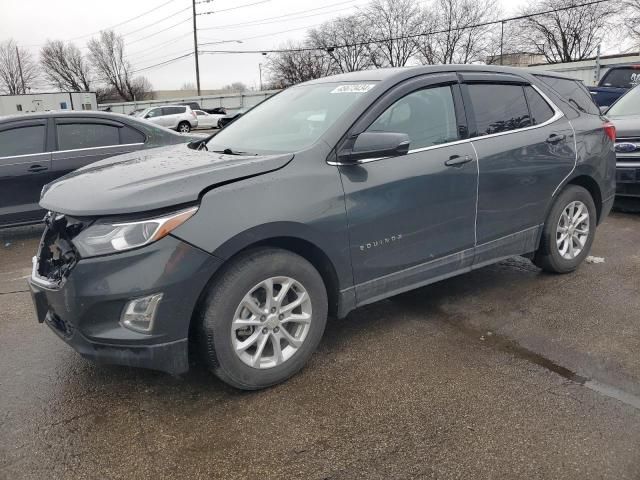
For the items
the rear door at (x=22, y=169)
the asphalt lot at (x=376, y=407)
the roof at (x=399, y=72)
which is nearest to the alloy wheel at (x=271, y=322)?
the asphalt lot at (x=376, y=407)

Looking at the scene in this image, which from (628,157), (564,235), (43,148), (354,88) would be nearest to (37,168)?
(43,148)

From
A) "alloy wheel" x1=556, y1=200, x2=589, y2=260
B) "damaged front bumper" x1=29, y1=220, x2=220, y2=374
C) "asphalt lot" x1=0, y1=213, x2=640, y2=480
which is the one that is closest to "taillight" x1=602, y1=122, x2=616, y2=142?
"alloy wheel" x1=556, y1=200, x2=589, y2=260

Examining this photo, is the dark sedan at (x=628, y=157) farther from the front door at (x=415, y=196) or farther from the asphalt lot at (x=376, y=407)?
the front door at (x=415, y=196)

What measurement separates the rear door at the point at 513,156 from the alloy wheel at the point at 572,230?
33cm

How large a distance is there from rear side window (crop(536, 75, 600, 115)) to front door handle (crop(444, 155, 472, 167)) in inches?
56.4

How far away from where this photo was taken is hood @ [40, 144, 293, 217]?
2490 mm

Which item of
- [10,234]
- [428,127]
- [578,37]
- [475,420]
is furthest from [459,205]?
[578,37]

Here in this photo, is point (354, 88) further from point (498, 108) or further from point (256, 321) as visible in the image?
point (256, 321)

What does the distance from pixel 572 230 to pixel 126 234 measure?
3723mm

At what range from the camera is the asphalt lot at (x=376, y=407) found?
2297 millimetres

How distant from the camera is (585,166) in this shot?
4.38m

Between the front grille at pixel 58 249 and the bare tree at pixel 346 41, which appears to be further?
the bare tree at pixel 346 41

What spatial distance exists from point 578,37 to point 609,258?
57.0 meters

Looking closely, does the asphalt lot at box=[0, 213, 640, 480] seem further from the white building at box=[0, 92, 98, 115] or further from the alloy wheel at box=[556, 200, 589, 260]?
the white building at box=[0, 92, 98, 115]
